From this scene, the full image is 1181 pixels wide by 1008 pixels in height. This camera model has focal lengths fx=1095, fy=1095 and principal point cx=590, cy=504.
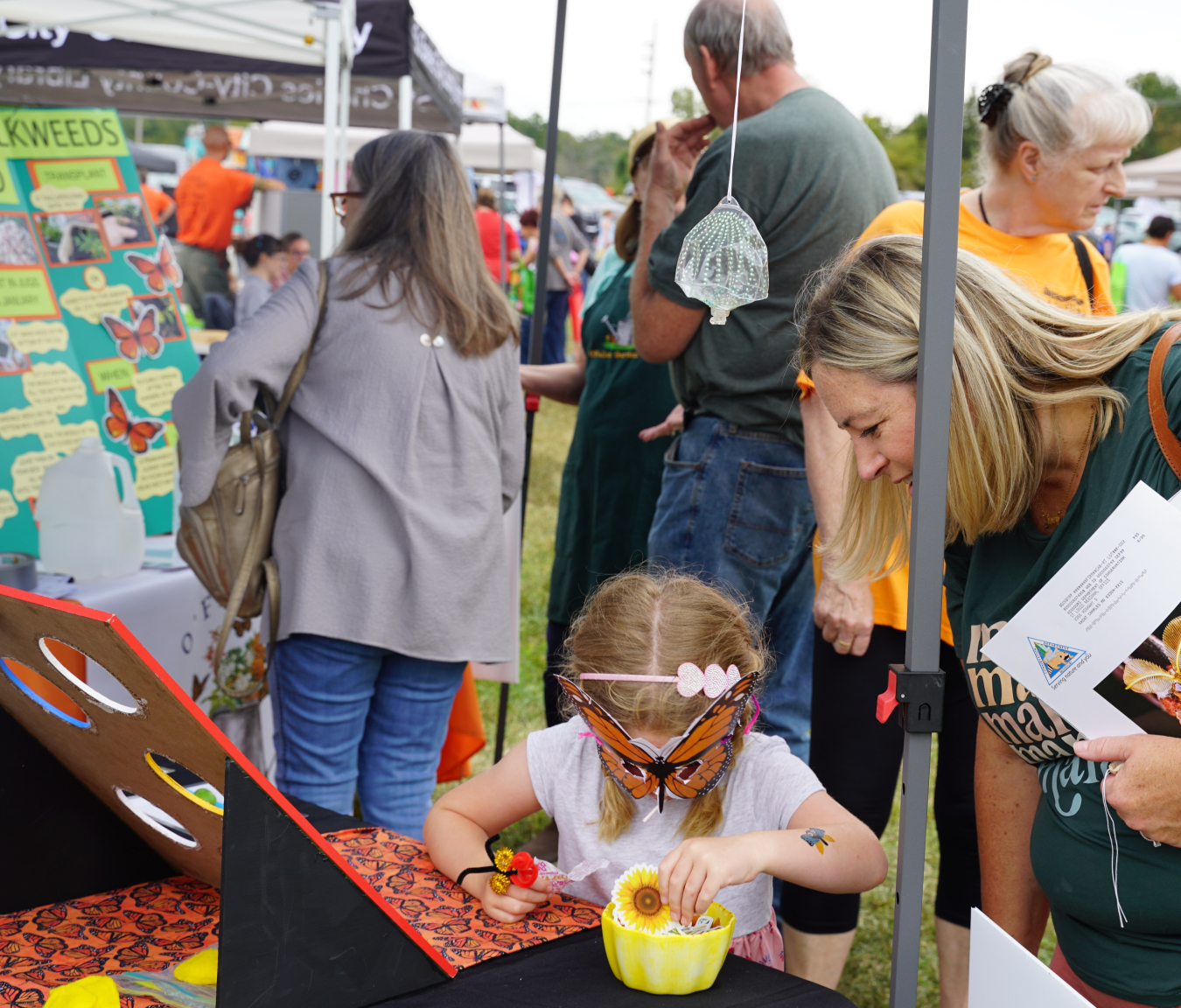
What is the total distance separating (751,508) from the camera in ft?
6.35

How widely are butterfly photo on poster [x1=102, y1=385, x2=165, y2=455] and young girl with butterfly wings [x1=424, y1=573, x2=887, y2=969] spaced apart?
208 cm

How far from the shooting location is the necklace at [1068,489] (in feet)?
3.42

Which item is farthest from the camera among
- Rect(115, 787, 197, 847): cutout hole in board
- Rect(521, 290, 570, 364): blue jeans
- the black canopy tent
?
Rect(521, 290, 570, 364): blue jeans

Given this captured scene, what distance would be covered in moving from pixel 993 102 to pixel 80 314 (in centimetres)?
245

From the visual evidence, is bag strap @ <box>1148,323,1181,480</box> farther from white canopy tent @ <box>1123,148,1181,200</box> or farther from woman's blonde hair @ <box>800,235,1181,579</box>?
white canopy tent @ <box>1123,148,1181,200</box>

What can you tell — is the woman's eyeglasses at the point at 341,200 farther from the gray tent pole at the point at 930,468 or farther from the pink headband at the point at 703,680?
the gray tent pole at the point at 930,468

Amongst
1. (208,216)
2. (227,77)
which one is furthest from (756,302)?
(208,216)

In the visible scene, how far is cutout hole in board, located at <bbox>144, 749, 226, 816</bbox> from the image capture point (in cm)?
99

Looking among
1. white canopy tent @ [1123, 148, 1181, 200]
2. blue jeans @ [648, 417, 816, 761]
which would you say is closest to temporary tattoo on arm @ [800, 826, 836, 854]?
blue jeans @ [648, 417, 816, 761]

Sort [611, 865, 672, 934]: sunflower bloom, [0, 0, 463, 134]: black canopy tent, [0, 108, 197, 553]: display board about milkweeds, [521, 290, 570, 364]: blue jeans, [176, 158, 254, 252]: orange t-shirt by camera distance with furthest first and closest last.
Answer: [521, 290, 570, 364]: blue jeans
[176, 158, 254, 252]: orange t-shirt
[0, 0, 463, 134]: black canopy tent
[0, 108, 197, 553]: display board about milkweeds
[611, 865, 672, 934]: sunflower bloom

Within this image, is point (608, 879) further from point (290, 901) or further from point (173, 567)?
point (173, 567)

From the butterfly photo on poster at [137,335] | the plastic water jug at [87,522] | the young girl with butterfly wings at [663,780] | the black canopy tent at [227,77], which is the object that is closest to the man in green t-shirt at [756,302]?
the young girl with butterfly wings at [663,780]

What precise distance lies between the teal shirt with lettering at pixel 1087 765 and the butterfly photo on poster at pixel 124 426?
2.56m

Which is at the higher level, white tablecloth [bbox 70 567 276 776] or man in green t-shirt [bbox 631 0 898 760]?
man in green t-shirt [bbox 631 0 898 760]
